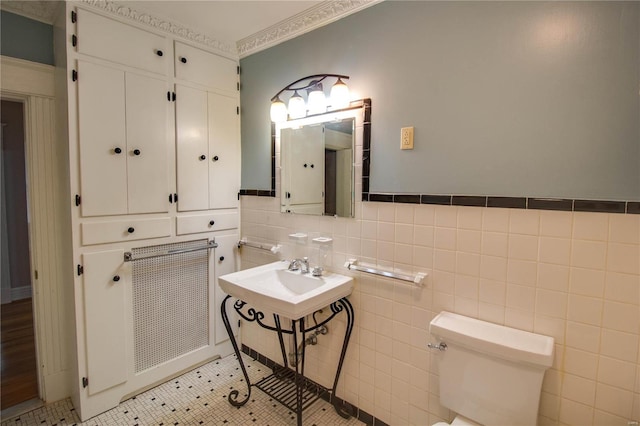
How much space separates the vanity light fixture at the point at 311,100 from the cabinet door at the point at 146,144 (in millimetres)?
779

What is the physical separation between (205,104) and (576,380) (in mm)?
2693

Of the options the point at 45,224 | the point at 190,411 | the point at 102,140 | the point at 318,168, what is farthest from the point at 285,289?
the point at 45,224

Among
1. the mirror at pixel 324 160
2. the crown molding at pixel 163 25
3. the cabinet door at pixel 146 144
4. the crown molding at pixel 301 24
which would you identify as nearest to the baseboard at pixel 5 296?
the cabinet door at pixel 146 144

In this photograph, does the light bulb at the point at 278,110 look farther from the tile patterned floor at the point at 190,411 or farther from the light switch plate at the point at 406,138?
the tile patterned floor at the point at 190,411

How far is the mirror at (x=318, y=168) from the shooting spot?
74.7 inches

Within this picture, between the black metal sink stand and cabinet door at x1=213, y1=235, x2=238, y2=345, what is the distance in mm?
429

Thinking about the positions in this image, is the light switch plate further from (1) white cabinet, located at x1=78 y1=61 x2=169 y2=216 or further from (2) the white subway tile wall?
(1) white cabinet, located at x1=78 y1=61 x2=169 y2=216

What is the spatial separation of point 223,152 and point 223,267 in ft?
3.12

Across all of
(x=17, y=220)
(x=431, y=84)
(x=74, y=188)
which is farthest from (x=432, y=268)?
(x=17, y=220)

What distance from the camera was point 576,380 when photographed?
1249mm

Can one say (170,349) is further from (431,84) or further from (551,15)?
(551,15)

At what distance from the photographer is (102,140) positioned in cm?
189

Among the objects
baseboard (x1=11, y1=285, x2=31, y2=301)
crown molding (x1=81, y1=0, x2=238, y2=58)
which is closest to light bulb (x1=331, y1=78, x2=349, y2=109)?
crown molding (x1=81, y1=0, x2=238, y2=58)

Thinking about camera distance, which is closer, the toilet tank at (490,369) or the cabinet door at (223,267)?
the toilet tank at (490,369)
